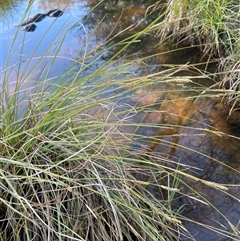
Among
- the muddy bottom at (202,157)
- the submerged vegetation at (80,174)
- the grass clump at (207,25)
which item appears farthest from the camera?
the grass clump at (207,25)

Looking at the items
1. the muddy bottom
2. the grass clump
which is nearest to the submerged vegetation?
the muddy bottom

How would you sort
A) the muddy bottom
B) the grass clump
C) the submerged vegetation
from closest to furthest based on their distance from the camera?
the submerged vegetation < the muddy bottom < the grass clump

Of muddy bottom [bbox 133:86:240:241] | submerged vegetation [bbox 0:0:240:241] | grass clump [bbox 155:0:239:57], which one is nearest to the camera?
submerged vegetation [bbox 0:0:240:241]

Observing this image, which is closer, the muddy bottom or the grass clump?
the muddy bottom

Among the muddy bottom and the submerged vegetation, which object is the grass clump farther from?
the submerged vegetation

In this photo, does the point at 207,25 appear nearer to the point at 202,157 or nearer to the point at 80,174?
the point at 202,157

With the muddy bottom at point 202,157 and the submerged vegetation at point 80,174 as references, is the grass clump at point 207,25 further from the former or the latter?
the submerged vegetation at point 80,174

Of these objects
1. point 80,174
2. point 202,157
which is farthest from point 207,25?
point 80,174

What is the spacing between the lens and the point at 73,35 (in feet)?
12.9

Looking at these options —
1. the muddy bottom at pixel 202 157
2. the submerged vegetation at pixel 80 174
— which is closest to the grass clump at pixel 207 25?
the muddy bottom at pixel 202 157

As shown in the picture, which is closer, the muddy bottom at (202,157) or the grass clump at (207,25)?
the muddy bottom at (202,157)

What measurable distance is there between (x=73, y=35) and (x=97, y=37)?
0.26 meters

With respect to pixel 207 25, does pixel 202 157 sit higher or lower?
lower

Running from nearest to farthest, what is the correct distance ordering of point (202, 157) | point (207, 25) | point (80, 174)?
1. point (80, 174)
2. point (202, 157)
3. point (207, 25)
